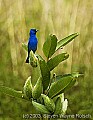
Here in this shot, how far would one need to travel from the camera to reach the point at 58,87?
50cm

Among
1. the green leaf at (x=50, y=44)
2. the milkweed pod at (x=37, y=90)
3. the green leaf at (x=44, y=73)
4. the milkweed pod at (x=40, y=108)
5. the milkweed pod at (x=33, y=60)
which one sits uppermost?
the green leaf at (x=50, y=44)

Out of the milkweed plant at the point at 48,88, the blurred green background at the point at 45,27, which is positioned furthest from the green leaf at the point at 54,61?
the blurred green background at the point at 45,27

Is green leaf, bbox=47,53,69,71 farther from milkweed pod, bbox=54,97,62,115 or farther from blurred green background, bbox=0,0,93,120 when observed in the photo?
blurred green background, bbox=0,0,93,120

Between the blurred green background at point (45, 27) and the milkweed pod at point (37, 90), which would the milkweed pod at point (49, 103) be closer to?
the milkweed pod at point (37, 90)

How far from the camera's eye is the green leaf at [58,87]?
0.50m

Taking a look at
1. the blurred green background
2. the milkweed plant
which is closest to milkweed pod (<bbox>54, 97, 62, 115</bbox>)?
the milkweed plant

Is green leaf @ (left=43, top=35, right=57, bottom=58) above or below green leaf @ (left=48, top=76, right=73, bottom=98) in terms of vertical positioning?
above

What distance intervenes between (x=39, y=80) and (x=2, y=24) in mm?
1253

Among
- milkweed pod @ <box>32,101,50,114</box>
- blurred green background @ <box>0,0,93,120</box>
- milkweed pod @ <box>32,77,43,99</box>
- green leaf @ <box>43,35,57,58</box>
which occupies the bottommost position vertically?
milkweed pod @ <box>32,101,50,114</box>

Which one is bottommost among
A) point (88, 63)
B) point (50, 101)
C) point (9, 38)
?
point (50, 101)

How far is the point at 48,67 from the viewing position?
1.68 feet

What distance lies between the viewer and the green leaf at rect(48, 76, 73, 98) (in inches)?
19.5

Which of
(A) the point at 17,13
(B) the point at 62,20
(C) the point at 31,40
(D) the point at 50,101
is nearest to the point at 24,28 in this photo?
(A) the point at 17,13

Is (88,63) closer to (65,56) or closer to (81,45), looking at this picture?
(81,45)
